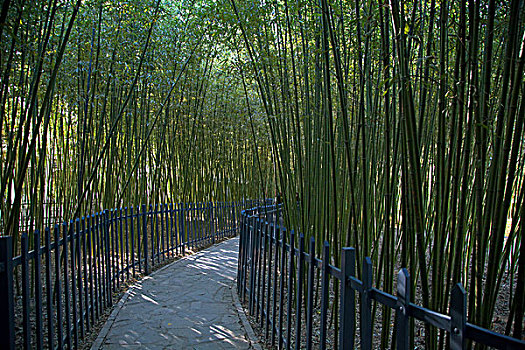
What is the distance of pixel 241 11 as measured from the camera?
3473 mm

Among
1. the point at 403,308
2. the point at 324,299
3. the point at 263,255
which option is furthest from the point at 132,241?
the point at 403,308

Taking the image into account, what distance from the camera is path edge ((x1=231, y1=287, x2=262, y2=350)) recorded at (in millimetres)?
2689

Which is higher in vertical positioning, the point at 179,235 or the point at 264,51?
the point at 264,51

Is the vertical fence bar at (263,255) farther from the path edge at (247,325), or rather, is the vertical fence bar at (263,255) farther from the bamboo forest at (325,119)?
the bamboo forest at (325,119)

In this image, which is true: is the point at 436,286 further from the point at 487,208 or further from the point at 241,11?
the point at 241,11

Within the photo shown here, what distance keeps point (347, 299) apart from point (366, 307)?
139 millimetres

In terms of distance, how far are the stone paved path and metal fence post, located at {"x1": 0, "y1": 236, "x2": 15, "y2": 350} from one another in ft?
3.16

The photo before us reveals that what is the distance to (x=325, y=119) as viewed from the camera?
295 cm

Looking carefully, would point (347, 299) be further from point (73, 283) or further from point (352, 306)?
point (73, 283)

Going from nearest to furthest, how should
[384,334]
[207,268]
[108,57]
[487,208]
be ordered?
[487,208]
[384,334]
[108,57]
[207,268]

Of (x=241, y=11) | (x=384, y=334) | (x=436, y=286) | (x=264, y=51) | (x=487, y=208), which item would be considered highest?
(x=241, y=11)

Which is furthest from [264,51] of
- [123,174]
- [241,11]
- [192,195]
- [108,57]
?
[192,195]

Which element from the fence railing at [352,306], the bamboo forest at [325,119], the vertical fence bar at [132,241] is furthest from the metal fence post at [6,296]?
the vertical fence bar at [132,241]

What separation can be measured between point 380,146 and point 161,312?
2115 mm
